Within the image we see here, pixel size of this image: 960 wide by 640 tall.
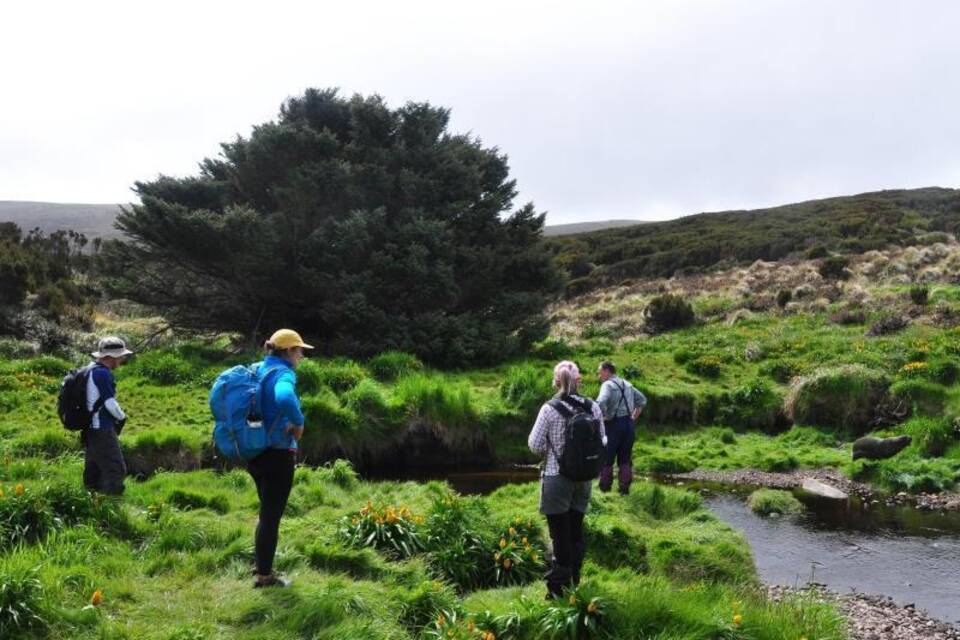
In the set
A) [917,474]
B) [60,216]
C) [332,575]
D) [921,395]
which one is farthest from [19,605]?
[60,216]

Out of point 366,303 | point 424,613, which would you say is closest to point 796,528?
point 424,613

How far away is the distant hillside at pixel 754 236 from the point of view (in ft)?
139

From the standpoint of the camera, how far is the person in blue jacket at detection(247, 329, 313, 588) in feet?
19.0

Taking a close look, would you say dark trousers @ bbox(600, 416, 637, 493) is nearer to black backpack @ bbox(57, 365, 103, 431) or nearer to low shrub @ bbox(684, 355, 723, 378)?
black backpack @ bbox(57, 365, 103, 431)

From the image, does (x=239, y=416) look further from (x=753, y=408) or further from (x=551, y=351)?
(x=551, y=351)

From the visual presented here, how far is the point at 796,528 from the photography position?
11.6m

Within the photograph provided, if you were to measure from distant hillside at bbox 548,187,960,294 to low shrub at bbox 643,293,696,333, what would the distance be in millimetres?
9422

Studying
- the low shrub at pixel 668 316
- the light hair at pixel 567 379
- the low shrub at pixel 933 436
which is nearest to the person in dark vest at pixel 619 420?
the light hair at pixel 567 379

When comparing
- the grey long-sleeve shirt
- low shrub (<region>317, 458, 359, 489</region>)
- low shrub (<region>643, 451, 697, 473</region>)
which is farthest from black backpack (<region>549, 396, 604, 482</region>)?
low shrub (<region>643, 451, 697, 473</region>)

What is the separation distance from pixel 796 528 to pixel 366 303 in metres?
11.4

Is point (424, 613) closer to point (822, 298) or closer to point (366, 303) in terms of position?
point (366, 303)

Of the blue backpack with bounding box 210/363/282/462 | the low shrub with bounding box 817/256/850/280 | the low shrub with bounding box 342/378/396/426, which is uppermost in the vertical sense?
the low shrub with bounding box 817/256/850/280

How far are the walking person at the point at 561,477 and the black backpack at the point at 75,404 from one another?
15.5 ft

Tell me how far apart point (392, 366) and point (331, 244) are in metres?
3.89
